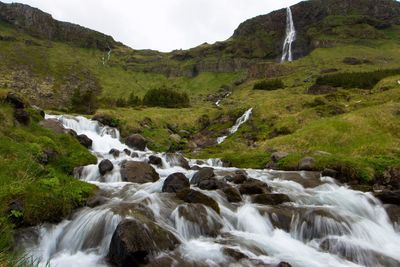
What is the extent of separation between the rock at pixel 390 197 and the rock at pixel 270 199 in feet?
19.7

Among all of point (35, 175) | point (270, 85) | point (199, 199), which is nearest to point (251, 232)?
point (199, 199)

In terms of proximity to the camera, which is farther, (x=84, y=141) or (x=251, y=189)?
(x=84, y=141)

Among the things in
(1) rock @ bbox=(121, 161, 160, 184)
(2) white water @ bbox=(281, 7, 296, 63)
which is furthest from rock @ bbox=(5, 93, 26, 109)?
(2) white water @ bbox=(281, 7, 296, 63)

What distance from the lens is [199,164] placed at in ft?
128

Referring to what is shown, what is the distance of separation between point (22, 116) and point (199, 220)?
1809 cm

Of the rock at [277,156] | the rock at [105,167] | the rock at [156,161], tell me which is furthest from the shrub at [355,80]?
the rock at [105,167]

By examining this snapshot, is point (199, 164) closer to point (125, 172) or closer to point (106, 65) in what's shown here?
point (125, 172)

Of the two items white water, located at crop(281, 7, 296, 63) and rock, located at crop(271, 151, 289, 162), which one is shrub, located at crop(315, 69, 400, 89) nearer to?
rock, located at crop(271, 151, 289, 162)

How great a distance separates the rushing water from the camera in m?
15.0

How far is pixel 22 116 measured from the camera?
93.6 ft

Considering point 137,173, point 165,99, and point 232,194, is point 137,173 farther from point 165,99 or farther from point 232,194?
point 165,99

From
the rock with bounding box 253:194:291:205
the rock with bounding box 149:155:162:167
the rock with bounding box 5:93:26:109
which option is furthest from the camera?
the rock with bounding box 149:155:162:167

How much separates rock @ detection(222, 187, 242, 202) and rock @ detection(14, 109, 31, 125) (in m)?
16.3

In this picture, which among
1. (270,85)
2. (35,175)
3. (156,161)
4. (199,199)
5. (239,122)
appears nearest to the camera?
(35,175)
